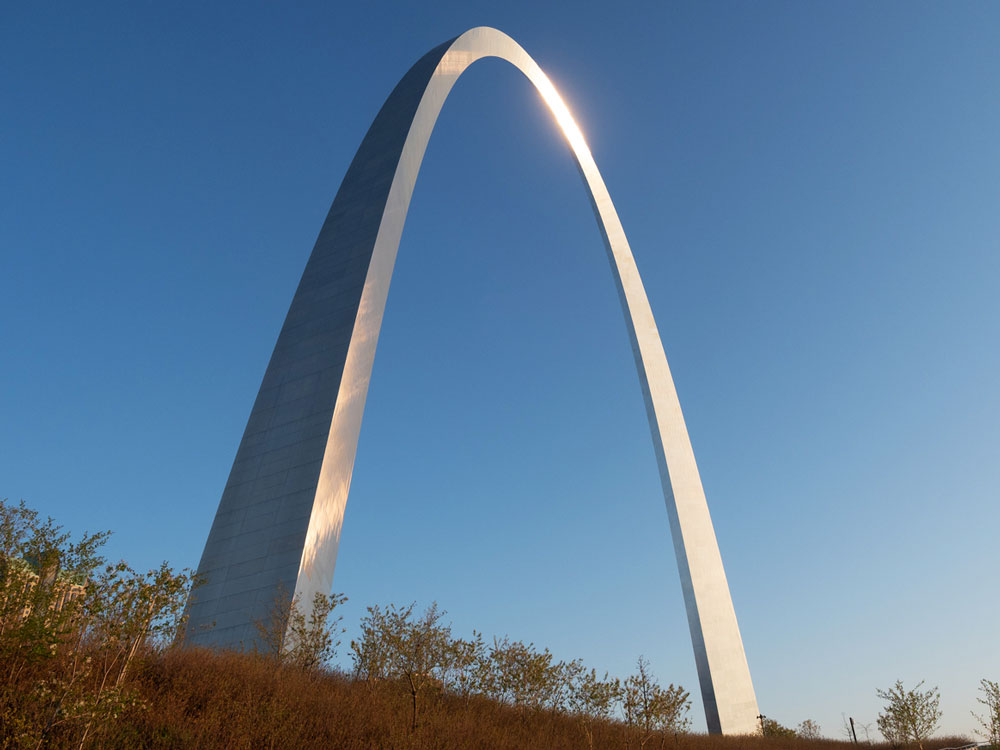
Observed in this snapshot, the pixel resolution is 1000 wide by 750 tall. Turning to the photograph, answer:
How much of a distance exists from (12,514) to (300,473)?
5772 mm

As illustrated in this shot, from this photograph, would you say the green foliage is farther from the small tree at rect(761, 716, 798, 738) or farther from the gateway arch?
the small tree at rect(761, 716, 798, 738)

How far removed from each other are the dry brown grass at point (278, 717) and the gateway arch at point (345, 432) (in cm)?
252

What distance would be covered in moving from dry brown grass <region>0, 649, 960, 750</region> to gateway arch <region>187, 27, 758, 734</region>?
2.52 meters

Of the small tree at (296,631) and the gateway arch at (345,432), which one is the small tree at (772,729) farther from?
the small tree at (296,631)

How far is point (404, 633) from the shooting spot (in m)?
12.9

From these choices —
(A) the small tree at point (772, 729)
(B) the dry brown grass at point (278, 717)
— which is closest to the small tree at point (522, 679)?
(B) the dry brown grass at point (278, 717)

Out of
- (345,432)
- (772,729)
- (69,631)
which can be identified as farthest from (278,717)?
(772,729)

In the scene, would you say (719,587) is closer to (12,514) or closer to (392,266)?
(392,266)

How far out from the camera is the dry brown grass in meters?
7.15

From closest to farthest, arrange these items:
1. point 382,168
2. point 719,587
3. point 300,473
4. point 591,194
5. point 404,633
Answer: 1. point 404,633
2. point 300,473
3. point 382,168
4. point 719,587
5. point 591,194

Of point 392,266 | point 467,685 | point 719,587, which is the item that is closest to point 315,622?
point 467,685

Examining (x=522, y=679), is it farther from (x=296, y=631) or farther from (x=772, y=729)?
(x=772, y=729)

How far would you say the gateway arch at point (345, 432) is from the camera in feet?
49.3

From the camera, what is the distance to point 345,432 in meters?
16.9
